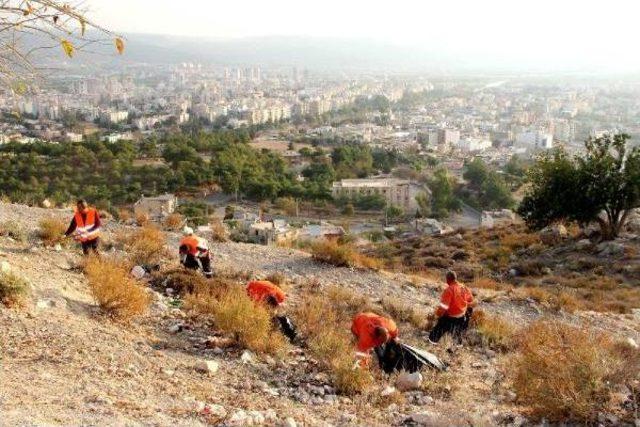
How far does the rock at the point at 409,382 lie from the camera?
4.39m

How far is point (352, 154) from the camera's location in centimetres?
4316

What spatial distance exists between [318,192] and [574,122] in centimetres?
5800

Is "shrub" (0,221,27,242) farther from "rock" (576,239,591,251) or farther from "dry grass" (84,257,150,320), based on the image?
"rock" (576,239,591,251)

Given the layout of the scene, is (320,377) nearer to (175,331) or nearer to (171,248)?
(175,331)

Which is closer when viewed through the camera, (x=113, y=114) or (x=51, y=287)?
(x=51, y=287)

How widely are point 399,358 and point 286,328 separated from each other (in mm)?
1088

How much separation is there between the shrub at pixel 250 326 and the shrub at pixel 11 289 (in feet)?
4.89

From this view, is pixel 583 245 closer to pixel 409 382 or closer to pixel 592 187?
pixel 592 187

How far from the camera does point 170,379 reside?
13.0 feet

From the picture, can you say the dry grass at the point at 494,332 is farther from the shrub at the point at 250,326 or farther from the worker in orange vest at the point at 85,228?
the worker in orange vest at the point at 85,228

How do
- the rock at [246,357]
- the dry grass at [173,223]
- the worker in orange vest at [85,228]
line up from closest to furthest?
the rock at [246,357], the worker in orange vest at [85,228], the dry grass at [173,223]

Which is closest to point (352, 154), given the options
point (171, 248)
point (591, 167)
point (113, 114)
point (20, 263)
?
point (591, 167)

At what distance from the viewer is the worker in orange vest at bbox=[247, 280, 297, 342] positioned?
210 inches

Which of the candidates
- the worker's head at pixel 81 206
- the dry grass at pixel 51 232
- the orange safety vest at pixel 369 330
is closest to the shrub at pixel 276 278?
the worker's head at pixel 81 206
